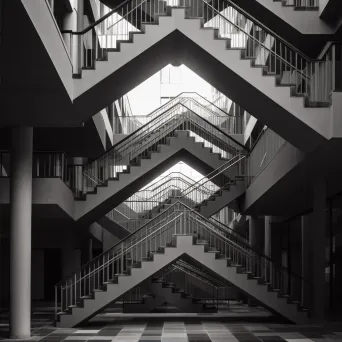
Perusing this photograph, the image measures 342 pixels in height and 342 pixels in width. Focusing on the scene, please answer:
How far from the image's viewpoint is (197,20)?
20125 millimetres

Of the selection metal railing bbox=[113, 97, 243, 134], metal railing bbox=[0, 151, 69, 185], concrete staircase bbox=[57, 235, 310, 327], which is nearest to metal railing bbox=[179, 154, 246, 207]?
metal railing bbox=[113, 97, 243, 134]

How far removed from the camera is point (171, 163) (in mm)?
35719

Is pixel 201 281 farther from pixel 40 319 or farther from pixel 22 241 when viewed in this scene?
pixel 22 241

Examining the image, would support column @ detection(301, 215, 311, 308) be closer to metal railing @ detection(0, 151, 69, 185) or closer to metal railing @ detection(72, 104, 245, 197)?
metal railing @ detection(72, 104, 245, 197)

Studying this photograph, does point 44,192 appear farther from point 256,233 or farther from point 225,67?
point 256,233

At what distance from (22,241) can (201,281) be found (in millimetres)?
19903

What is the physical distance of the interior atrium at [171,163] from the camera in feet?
65.2

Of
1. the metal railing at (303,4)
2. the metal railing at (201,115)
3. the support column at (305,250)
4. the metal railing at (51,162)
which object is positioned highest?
the metal railing at (303,4)

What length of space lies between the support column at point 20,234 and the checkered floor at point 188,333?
712 mm

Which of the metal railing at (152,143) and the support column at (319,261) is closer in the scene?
the support column at (319,261)

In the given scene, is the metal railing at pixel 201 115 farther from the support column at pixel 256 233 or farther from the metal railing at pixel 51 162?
the metal railing at pixel 51 162

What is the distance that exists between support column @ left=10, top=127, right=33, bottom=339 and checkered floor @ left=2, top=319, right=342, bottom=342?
712 mm

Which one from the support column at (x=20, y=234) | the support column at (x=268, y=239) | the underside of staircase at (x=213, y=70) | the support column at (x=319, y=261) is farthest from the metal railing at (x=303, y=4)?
the support column at (x=268, y=239)

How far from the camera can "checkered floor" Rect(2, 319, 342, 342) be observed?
2091 centimetres
